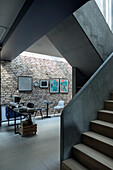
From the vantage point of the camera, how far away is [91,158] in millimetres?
2107

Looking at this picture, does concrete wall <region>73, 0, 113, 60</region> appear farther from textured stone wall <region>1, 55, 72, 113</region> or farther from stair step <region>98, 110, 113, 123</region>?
textured stone wall <region>1, 55, 72, 113</region>

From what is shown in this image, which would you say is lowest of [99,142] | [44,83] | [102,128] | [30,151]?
[30,151]

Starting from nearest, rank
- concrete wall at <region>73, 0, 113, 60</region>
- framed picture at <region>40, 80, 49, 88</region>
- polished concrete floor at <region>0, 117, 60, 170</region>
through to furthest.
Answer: polished concrete floor at <region>0, 117, 60, 170</region> → concrete wall at <region>73, 0, 113, 60</region> → framed picture at <region>40, 80, 49, 88</region>

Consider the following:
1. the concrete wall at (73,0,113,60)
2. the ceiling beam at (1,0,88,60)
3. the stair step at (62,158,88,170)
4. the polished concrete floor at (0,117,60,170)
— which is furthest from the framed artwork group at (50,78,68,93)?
A: the stair step at (62,158,88,170)

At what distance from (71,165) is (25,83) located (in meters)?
4.92

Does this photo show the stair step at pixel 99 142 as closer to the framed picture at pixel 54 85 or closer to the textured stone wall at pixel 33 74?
the textured stone wall at pixel 33 74

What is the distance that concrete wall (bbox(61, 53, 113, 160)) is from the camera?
2.38 m

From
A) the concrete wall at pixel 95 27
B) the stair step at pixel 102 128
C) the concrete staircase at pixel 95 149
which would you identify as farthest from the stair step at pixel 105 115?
the concrete wall at pixel 95 27

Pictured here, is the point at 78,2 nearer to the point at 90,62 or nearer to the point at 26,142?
the point at 90,62

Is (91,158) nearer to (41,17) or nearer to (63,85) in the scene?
(41,17)

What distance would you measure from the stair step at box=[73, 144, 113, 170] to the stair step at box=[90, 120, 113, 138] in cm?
40

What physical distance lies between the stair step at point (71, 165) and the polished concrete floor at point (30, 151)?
267mm

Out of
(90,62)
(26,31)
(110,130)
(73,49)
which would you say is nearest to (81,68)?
(90,62)

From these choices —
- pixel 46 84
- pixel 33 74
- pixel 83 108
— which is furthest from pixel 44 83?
pixel 83 108
